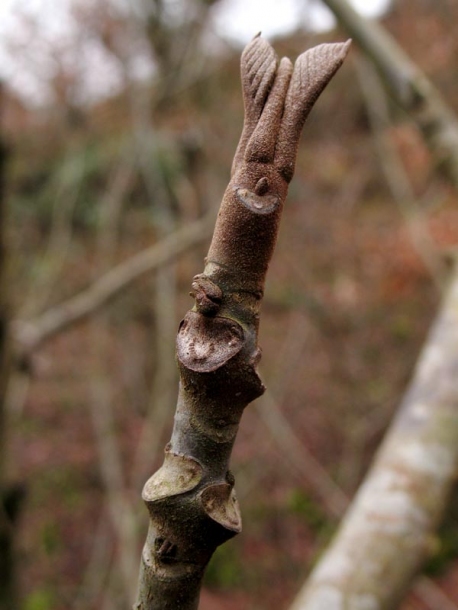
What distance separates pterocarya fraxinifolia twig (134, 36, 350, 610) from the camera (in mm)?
331

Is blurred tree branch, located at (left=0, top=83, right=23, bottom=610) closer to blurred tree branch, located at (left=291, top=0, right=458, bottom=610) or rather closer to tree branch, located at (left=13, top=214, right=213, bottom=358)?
tree branch, located at (left=13, top=214, right=213, bottom=358)

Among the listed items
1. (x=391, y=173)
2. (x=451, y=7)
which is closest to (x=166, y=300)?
(x=391, y=173)

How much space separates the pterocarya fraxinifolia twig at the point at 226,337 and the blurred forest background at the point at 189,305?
238cm

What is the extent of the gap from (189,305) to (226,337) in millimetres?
4549

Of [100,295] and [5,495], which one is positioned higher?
[100,295]

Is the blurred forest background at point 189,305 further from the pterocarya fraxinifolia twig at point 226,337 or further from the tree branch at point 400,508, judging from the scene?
the pterocarya fraxinifolia twig at point 226,337

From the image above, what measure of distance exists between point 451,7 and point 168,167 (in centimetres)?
296

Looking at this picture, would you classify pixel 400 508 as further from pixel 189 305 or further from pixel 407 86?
pixel 189 305

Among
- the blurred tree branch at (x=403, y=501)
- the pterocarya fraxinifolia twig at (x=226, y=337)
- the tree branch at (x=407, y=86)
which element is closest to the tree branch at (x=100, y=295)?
the tree branch at (x=407, y=86)

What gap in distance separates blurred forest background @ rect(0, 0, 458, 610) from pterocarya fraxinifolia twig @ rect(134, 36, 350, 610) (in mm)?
2377

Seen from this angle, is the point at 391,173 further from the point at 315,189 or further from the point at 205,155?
the point at 315,189

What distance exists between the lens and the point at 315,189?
15.4 ft

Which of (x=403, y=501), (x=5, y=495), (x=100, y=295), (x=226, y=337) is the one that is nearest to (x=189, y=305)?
(x=100, y=295)

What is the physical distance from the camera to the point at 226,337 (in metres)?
0.34
